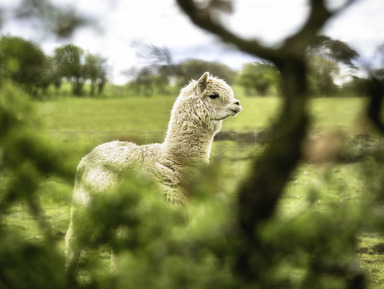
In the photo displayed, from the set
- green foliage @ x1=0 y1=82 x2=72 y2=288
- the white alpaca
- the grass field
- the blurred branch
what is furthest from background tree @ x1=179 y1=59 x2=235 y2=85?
the white alpaca

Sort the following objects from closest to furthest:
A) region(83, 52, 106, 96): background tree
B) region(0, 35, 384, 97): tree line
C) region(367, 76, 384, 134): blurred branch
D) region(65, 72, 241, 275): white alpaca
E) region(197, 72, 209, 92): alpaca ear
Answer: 1. region(0, 35, 384, 97): tree line
2. region(367, 76, 384, 134): blurred branch
3. region(83, 52, 106, 96): background tree
4. region(65, 72, 241, 275): white alpaca
5. region(197, 72, 209, 92): alpaca ear

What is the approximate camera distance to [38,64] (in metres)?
2.20

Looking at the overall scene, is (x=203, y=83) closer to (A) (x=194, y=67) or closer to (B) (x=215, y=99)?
(B) (x=215, y=99)

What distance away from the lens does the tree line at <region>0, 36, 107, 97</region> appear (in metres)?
1.70

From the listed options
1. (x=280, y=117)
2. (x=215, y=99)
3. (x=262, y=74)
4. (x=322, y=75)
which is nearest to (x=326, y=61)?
(x=322, y=75)

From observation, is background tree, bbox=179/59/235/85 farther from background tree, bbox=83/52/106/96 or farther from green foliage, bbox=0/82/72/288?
green foliage, bbox=0/82/72/288

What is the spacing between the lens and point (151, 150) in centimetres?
561

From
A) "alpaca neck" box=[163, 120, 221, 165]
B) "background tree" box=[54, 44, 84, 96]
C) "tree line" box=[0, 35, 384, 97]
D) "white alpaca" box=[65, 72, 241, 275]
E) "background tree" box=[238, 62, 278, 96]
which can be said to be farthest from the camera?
"alpaca neck" box=[163, 120, 221, 165]

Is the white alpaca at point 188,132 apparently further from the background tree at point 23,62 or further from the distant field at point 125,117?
the distant field at point 125,117

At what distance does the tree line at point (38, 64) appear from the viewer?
5.56 ft

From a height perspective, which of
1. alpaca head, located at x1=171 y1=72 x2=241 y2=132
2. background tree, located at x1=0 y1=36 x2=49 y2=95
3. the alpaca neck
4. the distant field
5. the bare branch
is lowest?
the distant field

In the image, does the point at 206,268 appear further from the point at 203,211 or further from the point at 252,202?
the point at 252,202

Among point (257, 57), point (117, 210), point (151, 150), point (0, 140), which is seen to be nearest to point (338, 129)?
point (257, 57)

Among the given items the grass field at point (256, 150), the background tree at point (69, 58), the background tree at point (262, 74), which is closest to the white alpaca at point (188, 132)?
the grass field at point (256, 150)
